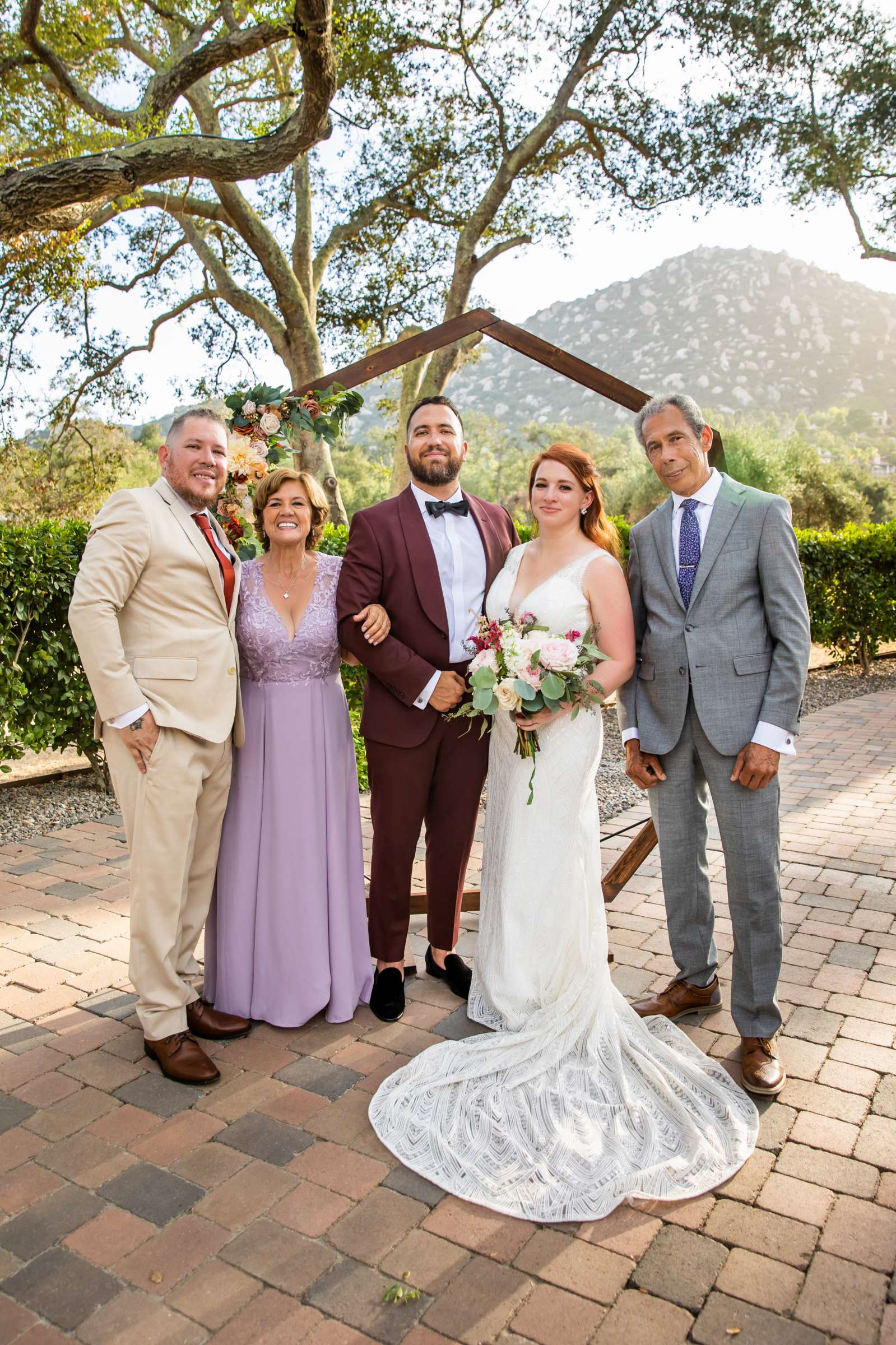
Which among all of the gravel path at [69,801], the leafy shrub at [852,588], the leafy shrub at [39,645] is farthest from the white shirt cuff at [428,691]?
the leafy shrub at [852,588]

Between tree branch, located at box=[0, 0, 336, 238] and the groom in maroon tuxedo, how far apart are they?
15.3 feet

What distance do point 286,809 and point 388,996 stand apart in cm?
84

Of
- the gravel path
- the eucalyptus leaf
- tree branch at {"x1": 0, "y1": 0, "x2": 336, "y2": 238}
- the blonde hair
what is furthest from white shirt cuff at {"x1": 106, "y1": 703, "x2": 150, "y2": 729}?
tree branch at {"x1": 0, "y1": 0, "x2": 336, "y2": 238}

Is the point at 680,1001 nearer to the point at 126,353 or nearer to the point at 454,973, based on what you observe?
the point at 454,973

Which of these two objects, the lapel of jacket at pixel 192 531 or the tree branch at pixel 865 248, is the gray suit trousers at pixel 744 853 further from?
the tree branch at pixel 865 248

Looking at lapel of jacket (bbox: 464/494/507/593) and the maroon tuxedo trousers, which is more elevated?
lapel of jacket (bbox: 464/494/507/593)

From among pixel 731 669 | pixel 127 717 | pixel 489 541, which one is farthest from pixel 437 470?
pixel 127 717

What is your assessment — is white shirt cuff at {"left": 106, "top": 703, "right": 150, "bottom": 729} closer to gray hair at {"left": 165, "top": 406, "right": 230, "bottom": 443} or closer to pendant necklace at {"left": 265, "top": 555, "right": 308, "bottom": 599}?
pendant necklace at {"left": 265, "top": 555, "right": 308, "bottom": 599}

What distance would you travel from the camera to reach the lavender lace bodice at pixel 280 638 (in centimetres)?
348

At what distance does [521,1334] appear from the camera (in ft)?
6.79

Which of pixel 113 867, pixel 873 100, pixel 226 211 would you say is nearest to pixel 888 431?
pixel 873 100

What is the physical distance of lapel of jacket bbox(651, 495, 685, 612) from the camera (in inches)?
130

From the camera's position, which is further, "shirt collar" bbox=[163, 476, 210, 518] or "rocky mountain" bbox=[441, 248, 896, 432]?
"rocky mountain" bbox=[441, 248, 896, 432]

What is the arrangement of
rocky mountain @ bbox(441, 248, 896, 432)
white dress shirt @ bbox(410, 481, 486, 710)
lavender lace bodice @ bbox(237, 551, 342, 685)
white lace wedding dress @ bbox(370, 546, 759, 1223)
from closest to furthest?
white lace wedding dress @ bbox(370, 546, 759, 1223) → lavender lace bodice @ bbox(237, 551, 342, 685) → white dress shirt @ bbox(410, 481, 486, 710) → rocky mountain @ bbox(441, 248, 896, 432)
